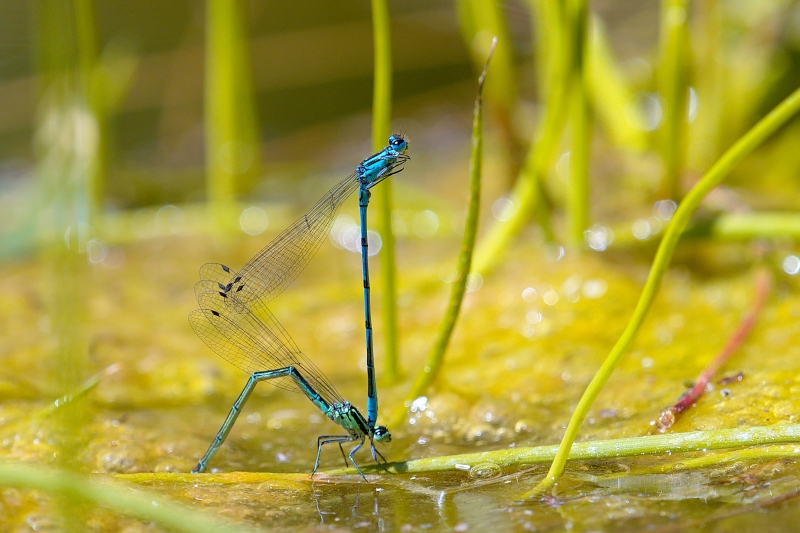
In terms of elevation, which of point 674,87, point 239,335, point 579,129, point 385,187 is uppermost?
point 674,87

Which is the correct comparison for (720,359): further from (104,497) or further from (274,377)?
(104,497)

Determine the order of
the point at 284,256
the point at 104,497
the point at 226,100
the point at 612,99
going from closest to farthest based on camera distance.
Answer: the point at 104,497 < the point at 284,256 < the point at 612,99 < the point at 226,100

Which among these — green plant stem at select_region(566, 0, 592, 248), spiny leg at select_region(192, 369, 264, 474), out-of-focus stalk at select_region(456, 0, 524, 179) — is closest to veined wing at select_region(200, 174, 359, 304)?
spiny leg at select_region(192, 369, 264, 474)

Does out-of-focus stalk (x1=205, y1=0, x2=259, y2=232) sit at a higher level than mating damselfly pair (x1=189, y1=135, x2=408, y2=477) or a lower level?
higher

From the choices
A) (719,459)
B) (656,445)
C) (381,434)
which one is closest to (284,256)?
(381,434)

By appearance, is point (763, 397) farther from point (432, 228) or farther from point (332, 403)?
point (432, 228)

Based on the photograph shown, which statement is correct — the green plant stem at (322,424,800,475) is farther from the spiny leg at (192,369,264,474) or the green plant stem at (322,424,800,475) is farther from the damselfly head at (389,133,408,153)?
the damselfly head at (389,133,408,153)
